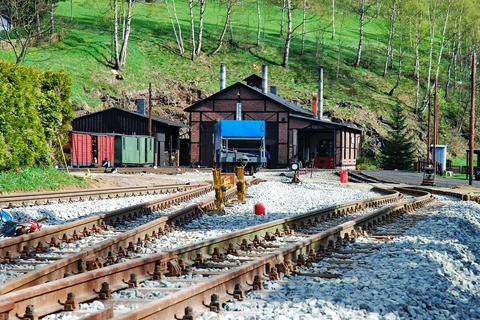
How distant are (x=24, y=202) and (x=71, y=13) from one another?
89.0 metres

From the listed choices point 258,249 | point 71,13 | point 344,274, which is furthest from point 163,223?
point 71,13

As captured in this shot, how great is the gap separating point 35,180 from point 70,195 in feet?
14.2

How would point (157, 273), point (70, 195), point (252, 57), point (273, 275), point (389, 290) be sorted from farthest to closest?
1. point (252, 57)
2. point (70, 195)
3. point (273, 275)
4. point (157, 273)
5. point (389, 290)

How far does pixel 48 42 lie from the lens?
8419 centimetres

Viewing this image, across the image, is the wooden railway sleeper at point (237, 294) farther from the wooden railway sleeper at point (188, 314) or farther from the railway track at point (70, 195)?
the railway track at point (70, 195)

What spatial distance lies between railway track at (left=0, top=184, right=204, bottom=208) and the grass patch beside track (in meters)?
1.54

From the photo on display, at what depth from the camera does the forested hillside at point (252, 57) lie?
7956 centimetres

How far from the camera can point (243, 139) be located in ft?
141

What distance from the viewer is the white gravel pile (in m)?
6.82

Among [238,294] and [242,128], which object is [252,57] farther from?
[238,294]

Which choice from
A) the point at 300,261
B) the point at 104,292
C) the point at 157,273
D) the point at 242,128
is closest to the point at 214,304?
the point at 104,292

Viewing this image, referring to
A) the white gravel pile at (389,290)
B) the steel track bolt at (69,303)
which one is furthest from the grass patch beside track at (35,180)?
the steel track bolt at (69,303)

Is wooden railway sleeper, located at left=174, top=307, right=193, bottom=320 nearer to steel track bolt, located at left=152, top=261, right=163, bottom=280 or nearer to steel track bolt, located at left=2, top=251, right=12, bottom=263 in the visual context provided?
steel track bolt, located at left=152, top=261, right=163, bottom=280

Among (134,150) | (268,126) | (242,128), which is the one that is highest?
(268,126)
